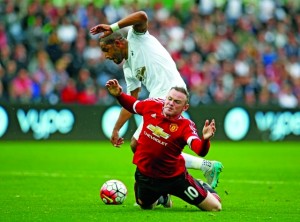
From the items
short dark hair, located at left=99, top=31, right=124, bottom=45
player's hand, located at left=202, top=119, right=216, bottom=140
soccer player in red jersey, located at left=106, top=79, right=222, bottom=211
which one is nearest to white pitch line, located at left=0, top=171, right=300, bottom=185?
soccer player in red jersey, located at left=106, top=79, right=222, bottom=211

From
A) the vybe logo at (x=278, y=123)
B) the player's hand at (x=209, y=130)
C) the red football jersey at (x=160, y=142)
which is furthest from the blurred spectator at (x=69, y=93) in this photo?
the player's hand at (x=209, y=130)

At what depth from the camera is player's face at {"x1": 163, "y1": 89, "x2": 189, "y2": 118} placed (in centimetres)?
898

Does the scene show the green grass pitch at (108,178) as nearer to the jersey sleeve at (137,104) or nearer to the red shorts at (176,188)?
the red shorts at (176,188)

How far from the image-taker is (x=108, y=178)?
14.1m

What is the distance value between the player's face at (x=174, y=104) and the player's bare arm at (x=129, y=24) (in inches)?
45.4

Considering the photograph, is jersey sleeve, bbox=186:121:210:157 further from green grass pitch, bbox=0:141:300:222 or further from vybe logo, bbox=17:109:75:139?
vybe logo, bbox=17:109:75:139

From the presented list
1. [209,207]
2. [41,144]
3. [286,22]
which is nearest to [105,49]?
[209,207]

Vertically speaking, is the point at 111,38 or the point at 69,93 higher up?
the point at 111,38

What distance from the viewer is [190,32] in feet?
86.6

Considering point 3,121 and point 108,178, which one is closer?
point 108,178

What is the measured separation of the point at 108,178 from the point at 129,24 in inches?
194

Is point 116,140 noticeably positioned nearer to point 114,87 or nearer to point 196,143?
point 114,87

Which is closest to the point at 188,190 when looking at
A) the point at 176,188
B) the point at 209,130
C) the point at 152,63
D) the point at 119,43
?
the point at 176,188

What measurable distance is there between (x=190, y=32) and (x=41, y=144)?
693 cm
